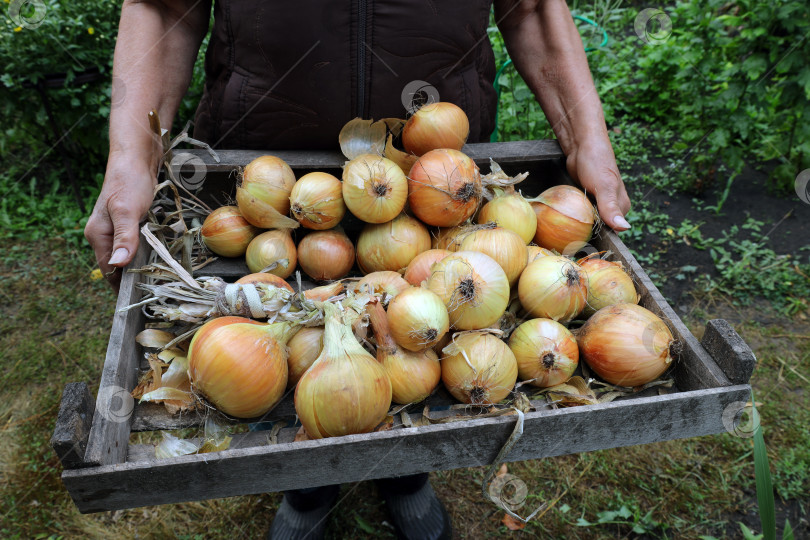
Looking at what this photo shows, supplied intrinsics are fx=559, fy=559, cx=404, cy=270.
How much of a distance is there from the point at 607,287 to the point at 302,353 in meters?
0.79

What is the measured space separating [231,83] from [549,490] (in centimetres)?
207

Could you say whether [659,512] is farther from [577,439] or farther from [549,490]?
[577,439]

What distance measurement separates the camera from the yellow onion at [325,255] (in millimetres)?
1504

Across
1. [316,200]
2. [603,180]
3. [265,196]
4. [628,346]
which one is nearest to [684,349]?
[628,346]

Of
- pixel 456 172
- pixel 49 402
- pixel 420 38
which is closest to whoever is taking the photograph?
pixel 456 172

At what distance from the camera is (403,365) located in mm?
1209

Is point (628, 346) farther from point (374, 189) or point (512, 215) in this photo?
point (374, 189)

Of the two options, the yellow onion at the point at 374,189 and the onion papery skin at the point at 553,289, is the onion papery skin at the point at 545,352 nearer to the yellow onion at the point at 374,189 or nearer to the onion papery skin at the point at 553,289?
the onion papery skin at the point at 553,289

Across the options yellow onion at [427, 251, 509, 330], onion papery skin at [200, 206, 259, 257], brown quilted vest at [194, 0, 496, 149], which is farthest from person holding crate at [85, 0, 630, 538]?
yellow onion at [427, 251, 509, 330]

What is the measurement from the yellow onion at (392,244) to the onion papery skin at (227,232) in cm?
33

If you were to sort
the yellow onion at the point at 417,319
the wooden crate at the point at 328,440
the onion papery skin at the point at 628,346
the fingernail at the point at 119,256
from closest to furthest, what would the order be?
the wooden crate at the point at 328,440
the yellow onion at the point at 417,319
the onion papery skin at the point at 628,346
the fingernail at the point at 119,256

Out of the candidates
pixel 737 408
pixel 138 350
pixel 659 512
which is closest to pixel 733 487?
pixel 659 512

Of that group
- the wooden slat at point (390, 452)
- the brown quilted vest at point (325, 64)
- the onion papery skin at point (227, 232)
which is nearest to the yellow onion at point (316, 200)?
the onion papery skin at point (227, 232)

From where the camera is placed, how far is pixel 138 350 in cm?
133
